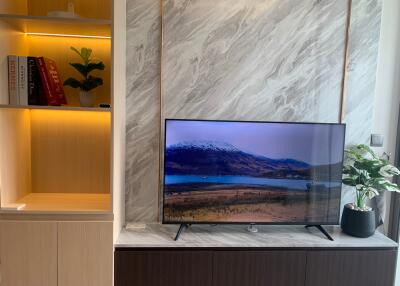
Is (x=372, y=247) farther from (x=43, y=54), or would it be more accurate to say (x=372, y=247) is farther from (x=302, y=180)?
(x=43, y=54)

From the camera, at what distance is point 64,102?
2.04 meters

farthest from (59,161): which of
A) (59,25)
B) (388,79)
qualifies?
(388,79)

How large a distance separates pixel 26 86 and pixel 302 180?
5.92 ft

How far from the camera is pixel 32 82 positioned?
1900 mm

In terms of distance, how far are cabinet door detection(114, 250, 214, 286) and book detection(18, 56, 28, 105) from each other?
1059mm

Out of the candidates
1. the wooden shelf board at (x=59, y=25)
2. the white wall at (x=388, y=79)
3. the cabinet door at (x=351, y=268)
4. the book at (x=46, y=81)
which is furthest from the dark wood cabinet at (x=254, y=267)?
the wooden shelf board at (x=59, y=25)

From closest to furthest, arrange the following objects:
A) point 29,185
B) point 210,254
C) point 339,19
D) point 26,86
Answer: point 26,86, point 210,254, point 29,185, point 339,19

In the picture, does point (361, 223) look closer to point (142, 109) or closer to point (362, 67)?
point (362, 67)

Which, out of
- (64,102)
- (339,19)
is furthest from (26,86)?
(339,19)

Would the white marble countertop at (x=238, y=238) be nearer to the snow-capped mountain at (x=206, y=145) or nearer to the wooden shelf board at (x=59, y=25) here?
the snow-capped mountain at (x=206, y=145)

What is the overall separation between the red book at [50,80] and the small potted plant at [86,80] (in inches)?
2.5

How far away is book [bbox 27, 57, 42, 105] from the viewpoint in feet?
6.22

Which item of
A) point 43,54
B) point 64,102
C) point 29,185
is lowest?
point 29,185

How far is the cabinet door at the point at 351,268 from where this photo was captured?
209 cm
